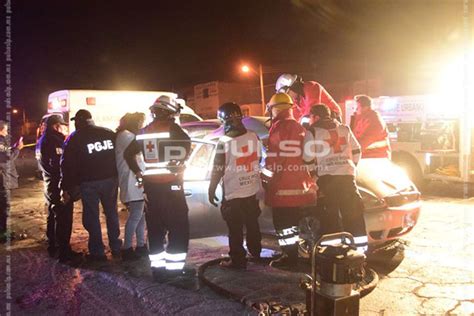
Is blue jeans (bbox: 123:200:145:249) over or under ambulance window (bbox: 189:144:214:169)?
under

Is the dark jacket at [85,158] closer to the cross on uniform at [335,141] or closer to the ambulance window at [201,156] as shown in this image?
the ambulance window at [201,156]

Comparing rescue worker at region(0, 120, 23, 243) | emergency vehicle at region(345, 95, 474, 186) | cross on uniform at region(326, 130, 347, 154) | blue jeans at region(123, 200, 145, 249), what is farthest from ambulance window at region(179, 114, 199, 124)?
cross on uniform at region(326, 130, 347, 154)

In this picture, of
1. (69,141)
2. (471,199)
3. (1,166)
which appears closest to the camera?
(69,141)

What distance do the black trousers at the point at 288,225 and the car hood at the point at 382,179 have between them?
2.59 feet

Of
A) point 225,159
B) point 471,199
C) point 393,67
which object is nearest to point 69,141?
point 225,159

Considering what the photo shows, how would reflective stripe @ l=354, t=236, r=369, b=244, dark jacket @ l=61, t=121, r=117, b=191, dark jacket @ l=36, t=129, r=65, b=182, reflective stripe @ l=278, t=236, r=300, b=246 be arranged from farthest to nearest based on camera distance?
dark jacket @ l=36, t=129, r=65, b=182, dark jacket @ l=61, t=121, r=117, b=191, reflective stripe @ l=278, t=236, r=300, b=246, reflective stripe @ l=354, t=236, r=369, b=244

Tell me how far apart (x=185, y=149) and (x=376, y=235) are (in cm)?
228

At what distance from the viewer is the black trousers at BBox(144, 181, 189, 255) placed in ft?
15.4

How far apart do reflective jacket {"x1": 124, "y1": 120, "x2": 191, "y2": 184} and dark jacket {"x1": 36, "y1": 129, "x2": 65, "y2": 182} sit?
5.66 feet

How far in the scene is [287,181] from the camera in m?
4.82

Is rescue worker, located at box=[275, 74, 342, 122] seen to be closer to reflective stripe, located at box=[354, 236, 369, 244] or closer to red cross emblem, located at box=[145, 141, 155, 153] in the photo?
reflective stripe, located at box=[354, 236, 369, 244]

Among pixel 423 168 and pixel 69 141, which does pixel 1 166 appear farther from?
pixel 423 168

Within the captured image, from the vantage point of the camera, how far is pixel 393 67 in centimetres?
2773

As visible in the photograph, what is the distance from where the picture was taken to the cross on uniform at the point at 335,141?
470 centimetres
